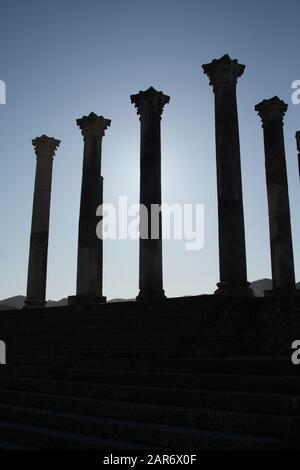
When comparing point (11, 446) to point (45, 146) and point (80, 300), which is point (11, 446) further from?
point (45, 146)

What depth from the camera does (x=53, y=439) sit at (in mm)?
10109

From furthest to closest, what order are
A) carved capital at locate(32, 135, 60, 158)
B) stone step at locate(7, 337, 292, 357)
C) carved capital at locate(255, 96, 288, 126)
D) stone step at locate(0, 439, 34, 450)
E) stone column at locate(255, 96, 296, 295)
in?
carved capital at locate(32, 135, 60, 158)
carved capital at locate(255, 96, 288, 126)
stone column at locate(255, 96, 296, 295)
stone step at locate(7, 337, 292, 357)
stone step at locate(0, 439, 34, 450)

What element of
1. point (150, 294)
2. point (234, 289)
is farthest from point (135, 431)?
point (150, 294)

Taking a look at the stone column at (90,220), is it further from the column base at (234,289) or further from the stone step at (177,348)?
the stone step at (177,348)

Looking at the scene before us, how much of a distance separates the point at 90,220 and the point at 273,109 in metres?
14.7

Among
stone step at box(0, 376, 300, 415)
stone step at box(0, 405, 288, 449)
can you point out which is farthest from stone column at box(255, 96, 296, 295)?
stone step at box(0, 405, 288, 449)

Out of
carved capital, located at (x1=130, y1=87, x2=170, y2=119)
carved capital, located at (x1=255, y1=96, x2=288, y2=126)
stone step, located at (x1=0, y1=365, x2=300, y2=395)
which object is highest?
carved capital, located at (x1=130, y1=87, x2=170, y2=119)

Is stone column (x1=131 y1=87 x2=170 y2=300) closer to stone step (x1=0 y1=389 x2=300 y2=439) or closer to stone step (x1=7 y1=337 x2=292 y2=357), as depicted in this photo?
stone step (x1=7 y1=337 x2=292 y2=357)

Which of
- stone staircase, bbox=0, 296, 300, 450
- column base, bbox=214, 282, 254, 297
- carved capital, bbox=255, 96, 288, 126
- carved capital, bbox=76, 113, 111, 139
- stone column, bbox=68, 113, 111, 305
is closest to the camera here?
stone staircase, bbox=0, 296, 300, 450

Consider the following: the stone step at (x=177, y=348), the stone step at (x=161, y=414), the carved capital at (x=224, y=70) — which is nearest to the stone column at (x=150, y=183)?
the carved capital at (x=224, y=70)

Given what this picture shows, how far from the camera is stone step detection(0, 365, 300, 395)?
10258 millimetres

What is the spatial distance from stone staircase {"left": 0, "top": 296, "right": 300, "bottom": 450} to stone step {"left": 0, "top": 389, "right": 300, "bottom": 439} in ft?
0.07
